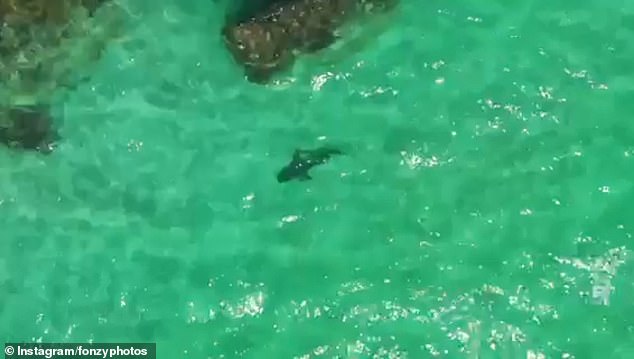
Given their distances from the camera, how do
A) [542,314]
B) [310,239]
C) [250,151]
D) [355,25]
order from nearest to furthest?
1. [542,314]
2. [310,239]
3. [250,151]
4. [355,25]

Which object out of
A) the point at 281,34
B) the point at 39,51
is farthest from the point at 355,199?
the point at 39,51

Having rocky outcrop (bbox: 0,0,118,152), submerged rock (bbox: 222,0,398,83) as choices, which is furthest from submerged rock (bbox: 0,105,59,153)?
submerged rock (bbox: 222,0,398,83)

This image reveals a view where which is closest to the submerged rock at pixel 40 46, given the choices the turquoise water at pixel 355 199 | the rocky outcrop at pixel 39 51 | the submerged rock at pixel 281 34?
the rocky outcrop at pixel 39 51

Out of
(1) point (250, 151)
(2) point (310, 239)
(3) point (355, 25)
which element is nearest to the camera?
(2) point (310, 239)

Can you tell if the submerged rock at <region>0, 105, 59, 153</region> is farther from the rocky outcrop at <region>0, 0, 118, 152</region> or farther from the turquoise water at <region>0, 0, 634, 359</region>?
the turquoise water at <region>0, 0, 634, 359</region>

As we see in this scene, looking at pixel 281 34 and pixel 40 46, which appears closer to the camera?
pixel 281 34

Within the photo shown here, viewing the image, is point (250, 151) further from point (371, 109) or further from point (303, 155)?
point (371, 109)

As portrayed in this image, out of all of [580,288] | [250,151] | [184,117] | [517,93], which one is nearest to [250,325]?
[250,151]

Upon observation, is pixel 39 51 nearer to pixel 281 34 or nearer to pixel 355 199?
pixel 281 34
